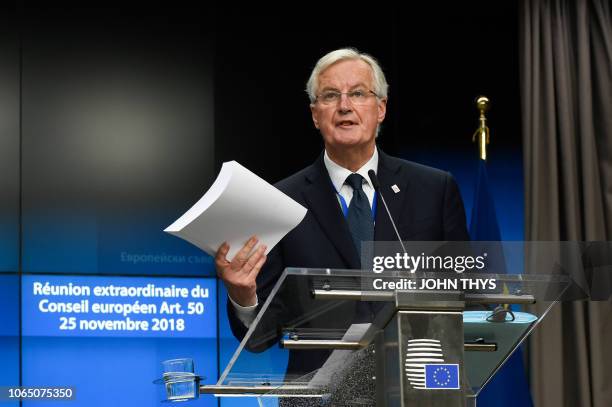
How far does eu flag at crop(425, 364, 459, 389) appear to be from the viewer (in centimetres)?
191

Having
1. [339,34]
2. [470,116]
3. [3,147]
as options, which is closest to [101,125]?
[3,147]

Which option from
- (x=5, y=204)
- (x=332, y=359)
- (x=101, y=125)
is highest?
(x=101, y=125)

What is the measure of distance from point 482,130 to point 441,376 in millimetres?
3276

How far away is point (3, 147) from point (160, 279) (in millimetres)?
1016

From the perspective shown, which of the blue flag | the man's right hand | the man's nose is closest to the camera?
the man's right hand

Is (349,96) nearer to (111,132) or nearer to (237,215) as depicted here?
(237,215)

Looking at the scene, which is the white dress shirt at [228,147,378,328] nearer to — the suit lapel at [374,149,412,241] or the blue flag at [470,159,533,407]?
the suit lapel at [374,149,412,241]

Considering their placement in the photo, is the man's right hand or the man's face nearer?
the man's right hand

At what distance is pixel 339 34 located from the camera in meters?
5.37

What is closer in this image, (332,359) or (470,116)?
(332,359)

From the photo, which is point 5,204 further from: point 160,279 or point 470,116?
point 470,116

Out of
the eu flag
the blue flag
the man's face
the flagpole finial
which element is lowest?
the eu flag

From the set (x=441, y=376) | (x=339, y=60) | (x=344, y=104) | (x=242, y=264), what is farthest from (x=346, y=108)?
(x=441, y=376)

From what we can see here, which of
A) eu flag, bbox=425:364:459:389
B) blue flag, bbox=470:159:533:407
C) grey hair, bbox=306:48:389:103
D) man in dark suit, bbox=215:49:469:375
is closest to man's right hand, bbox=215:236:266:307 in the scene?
man in dark suit, bbox=215:49:469:375
